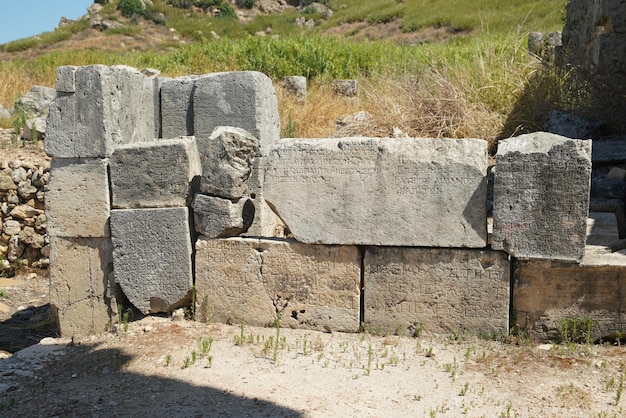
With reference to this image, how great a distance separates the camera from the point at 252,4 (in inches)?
1618

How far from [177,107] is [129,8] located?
31561 millimetres

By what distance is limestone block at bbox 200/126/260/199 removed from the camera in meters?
4.95

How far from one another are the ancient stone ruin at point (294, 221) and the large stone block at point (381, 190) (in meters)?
0.01

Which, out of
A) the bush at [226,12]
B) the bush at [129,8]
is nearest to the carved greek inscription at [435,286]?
the bush at [129,8]

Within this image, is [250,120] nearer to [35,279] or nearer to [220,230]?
[220,230]

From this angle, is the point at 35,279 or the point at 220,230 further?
the point at 35,279

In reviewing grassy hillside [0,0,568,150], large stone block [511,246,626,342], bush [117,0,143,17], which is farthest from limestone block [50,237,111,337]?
bush [117,0,143,17]

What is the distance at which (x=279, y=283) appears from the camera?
4980 millimetres

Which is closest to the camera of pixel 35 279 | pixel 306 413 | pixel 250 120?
pixel 306 413

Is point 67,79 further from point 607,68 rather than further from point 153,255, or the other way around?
point 607,68

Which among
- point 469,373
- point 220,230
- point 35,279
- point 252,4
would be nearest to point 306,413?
point 469,373

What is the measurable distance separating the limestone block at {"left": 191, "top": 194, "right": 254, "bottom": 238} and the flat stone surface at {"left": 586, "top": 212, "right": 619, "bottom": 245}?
9.13 feet

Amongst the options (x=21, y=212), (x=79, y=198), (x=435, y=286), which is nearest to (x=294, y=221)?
(x=435, y=286)

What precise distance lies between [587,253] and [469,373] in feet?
4.32
